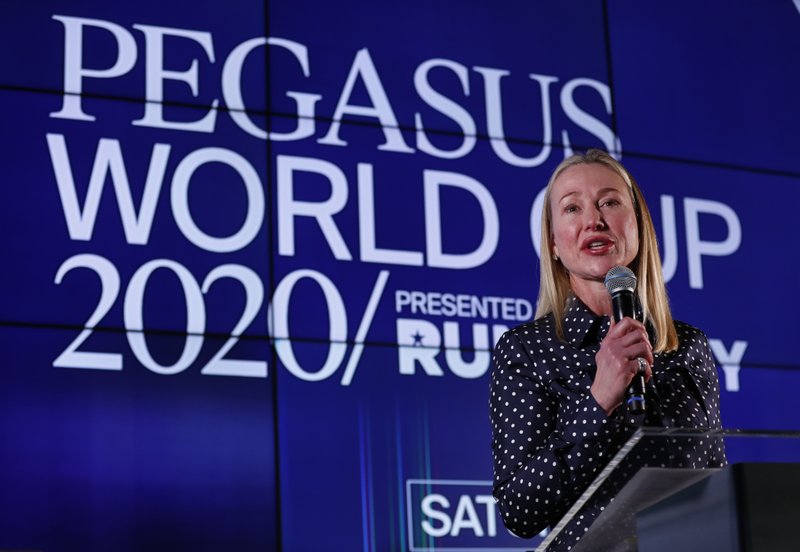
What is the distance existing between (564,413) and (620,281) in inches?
8.6

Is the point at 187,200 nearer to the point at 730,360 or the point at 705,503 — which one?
the point at 730,360

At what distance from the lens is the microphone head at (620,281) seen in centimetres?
188

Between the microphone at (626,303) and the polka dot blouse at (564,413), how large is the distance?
51 millimetres

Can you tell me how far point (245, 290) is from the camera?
3.70 metres

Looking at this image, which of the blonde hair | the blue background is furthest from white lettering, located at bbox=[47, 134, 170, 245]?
the blonde hair

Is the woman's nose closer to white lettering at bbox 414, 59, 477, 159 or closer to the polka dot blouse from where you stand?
the polka dot blouse

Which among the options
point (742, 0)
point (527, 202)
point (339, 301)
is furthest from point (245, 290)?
point (742, 0)

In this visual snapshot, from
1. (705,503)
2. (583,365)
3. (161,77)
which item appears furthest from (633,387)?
(161,77)

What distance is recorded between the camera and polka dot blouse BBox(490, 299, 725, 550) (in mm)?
1820

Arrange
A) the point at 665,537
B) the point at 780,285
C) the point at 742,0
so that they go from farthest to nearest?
the point at 742,0
the point at 780,285
the point at 665,537

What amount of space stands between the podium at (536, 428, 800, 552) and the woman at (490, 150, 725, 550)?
0.19ft

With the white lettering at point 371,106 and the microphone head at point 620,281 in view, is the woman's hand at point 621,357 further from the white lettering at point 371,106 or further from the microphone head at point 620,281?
the white lettering at point 371,106

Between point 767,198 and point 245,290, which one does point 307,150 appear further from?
point 767,198

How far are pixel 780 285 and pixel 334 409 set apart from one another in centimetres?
170
